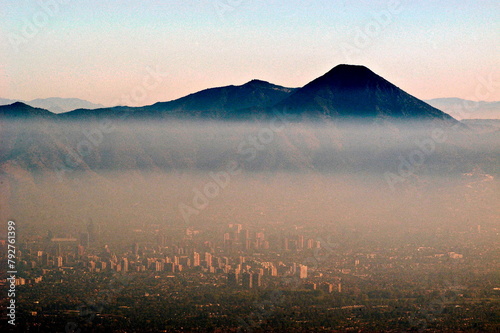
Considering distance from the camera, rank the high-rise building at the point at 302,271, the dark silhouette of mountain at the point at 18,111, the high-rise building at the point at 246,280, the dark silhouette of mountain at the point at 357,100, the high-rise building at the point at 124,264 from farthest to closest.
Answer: the dark silhouette of mountain at the point at 357,100
the dark silhouette of mountain at the point at 18,111
the high-rise building at the point at 124,264
the high-rise building at the point at 302,271
the high-rise building at the point at 246,280

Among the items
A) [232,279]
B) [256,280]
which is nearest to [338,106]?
[232,279]

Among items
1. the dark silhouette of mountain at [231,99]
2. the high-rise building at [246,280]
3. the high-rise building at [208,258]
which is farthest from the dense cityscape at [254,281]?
the dark silhouette of mountain at [231,99]

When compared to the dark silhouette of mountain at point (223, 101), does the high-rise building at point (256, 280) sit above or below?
below

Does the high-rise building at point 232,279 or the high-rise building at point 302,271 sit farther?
the high-rise building at point 302,271

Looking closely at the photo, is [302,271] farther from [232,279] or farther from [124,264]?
[124,264]

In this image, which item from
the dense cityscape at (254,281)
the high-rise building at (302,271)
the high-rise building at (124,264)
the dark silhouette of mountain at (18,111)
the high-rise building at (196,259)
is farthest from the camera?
the dark silhouette of mountain at (18,111)

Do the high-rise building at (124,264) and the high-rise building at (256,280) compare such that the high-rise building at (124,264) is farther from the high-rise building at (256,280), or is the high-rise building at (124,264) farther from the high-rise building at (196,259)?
the high-rise building at (256,280)
